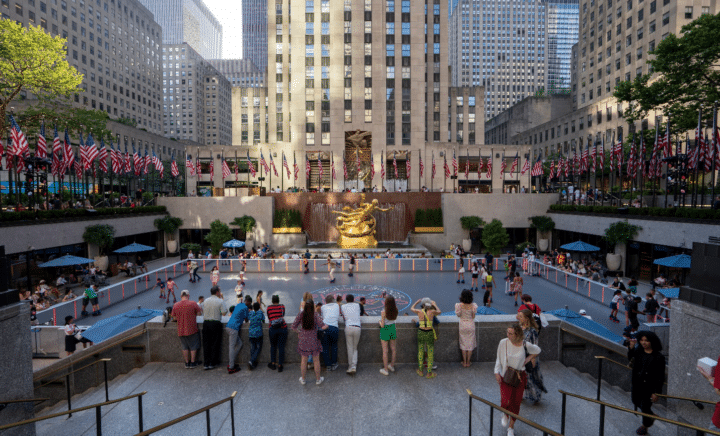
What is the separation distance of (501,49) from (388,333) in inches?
5508

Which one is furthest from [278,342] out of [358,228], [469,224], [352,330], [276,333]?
[469,224]

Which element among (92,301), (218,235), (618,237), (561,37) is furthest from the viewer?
(561,37)

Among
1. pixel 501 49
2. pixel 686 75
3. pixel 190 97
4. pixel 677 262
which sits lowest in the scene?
pixel 677 262

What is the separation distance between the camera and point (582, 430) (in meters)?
5.29

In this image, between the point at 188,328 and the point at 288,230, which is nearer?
the point at 188,328

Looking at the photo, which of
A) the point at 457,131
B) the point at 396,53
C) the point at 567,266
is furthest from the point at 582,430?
the point at 457,131

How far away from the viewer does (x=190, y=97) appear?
391 ft

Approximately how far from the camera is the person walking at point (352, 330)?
6.87 meters

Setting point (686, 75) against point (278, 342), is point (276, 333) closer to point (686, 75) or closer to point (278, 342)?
point (278, 342)

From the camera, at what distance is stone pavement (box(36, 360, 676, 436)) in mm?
5422

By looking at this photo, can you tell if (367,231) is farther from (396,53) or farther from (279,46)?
(279,46)

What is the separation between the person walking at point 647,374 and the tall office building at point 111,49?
7309 cm

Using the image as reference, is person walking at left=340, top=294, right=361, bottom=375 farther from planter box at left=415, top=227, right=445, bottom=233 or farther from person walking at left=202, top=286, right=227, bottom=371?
planter box at left=415, top=227, right=445, bottom=233

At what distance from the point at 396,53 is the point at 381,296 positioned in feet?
145
